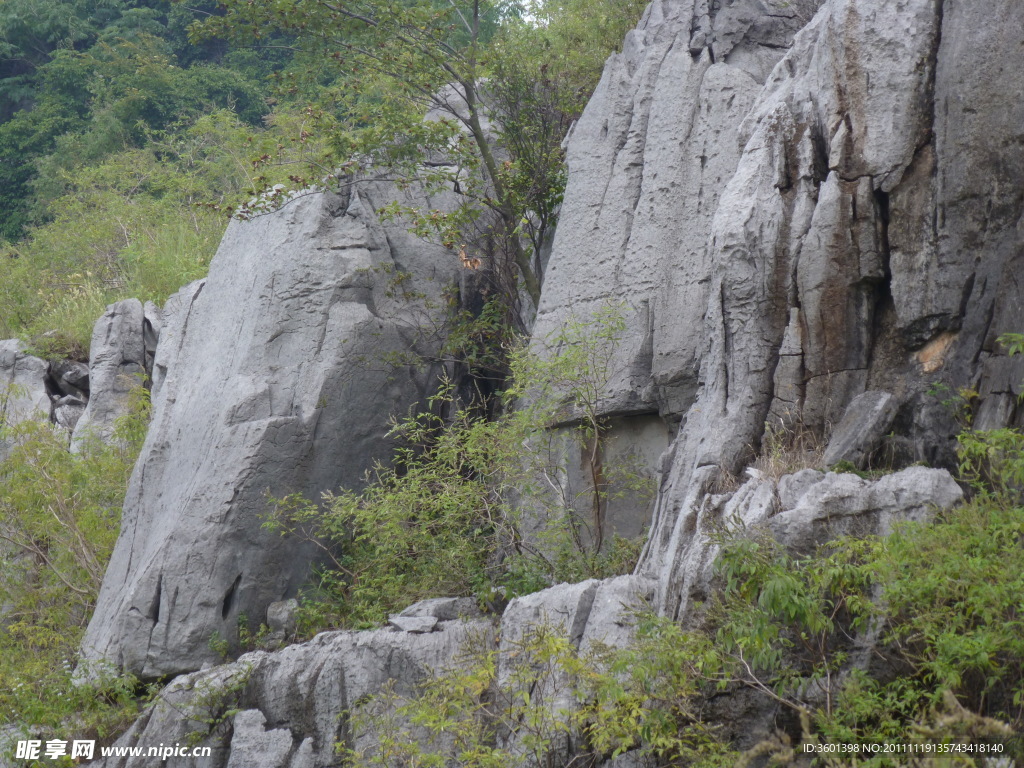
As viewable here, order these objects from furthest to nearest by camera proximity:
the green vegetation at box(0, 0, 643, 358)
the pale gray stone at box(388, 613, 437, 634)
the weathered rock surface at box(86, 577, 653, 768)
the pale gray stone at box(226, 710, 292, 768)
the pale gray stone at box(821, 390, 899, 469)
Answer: the green vegetation at box(0, 0, 643, 358)
the pale gray stone at box(388, 613, 437, 634)
the pale gray stone at box(226, 710, 292, 768)
the weathered rock surface at box(86, 577, 653, 768)
the pale gray stone at box(821, 390, 899, 469)

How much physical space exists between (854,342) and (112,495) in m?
9.12

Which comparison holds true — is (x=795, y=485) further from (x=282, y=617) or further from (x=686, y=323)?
(x=282, y=617)

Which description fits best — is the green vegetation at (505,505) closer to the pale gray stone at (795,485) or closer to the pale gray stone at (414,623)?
the pale gray stone at (414,623)

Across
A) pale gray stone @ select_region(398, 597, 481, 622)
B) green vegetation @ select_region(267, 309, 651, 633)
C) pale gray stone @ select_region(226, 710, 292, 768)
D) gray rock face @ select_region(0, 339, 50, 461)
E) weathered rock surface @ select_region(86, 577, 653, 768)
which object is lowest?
pale gray stone @ select_region(226, 710, 292, 768)

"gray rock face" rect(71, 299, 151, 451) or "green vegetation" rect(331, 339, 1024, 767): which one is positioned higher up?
"gray rock face" rect(71, 299, 151, 451)

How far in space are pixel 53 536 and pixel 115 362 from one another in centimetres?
359

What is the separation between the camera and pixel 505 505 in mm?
9500

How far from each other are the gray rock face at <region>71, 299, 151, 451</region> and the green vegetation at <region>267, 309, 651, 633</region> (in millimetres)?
5263

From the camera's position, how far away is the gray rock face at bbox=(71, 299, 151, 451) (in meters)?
14.7

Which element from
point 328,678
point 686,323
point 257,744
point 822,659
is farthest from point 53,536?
point 822,659

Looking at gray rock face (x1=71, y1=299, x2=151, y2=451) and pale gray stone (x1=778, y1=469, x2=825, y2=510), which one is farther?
gray rock face (x1=71, y1=299, x2=151, y2=451)

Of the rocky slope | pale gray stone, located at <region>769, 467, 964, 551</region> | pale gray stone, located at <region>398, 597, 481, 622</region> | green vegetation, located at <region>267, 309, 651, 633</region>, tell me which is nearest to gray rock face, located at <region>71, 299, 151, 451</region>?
the rocky slope

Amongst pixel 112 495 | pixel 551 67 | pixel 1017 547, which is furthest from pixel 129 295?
pixel 1017 547

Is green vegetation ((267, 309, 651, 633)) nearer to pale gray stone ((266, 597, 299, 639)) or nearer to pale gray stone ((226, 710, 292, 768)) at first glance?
pale gray stone ((266, 597, 299, 639))
